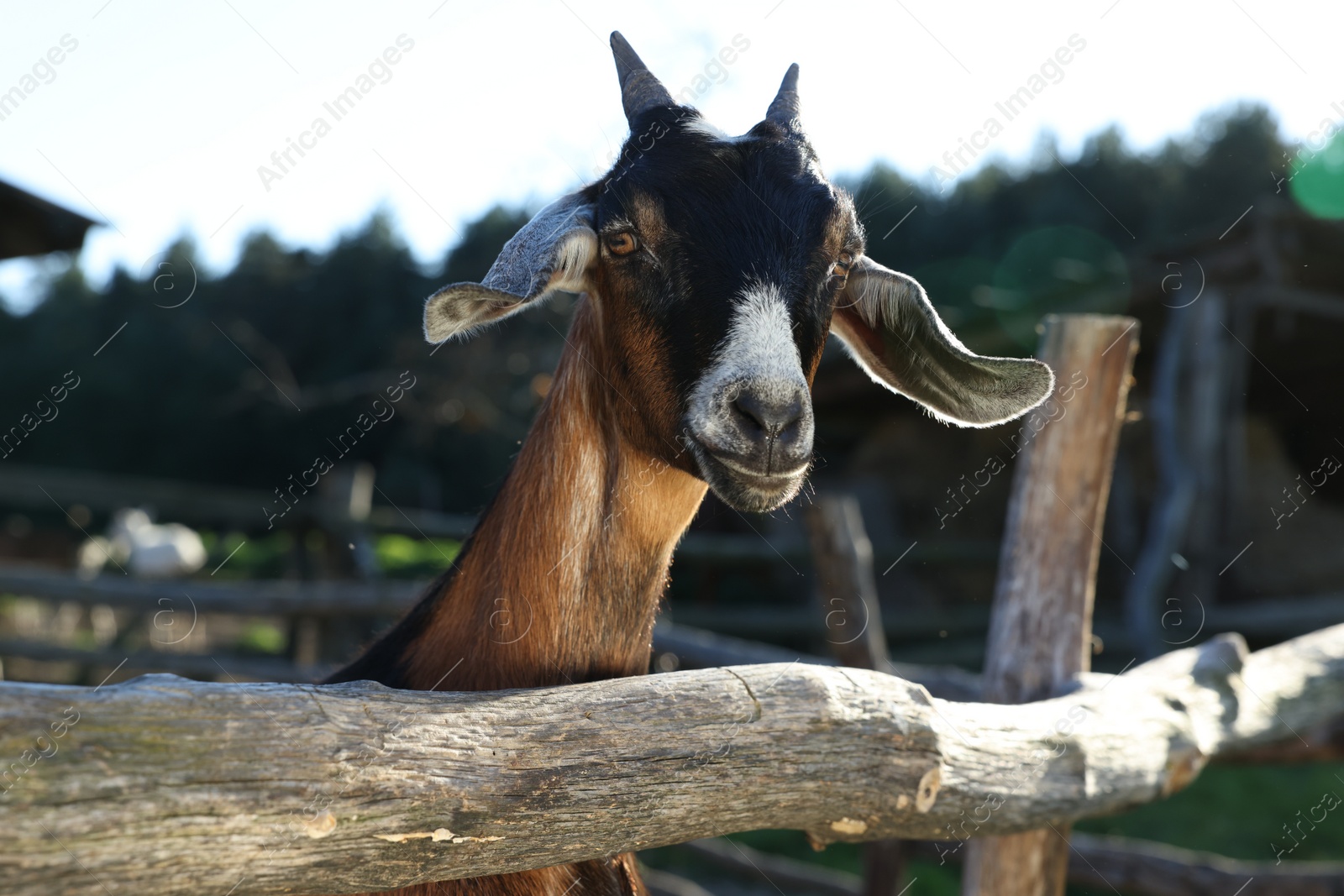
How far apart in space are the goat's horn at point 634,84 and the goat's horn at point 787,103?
0.26m

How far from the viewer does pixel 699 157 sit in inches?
83.0

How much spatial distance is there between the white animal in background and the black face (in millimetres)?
13174

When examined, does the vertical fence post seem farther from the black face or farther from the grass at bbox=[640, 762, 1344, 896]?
the black face

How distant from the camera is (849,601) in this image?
4.24 m

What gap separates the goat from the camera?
74.0 inches

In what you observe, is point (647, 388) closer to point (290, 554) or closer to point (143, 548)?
point (290, 554)

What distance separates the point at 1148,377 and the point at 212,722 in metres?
12.2

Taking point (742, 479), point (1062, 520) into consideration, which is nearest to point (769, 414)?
point (742, 479)

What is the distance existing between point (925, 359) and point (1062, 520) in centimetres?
109

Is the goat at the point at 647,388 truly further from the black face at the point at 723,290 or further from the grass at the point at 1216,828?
the grass at the point at 1216,828

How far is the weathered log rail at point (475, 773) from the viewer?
1.29 metres
